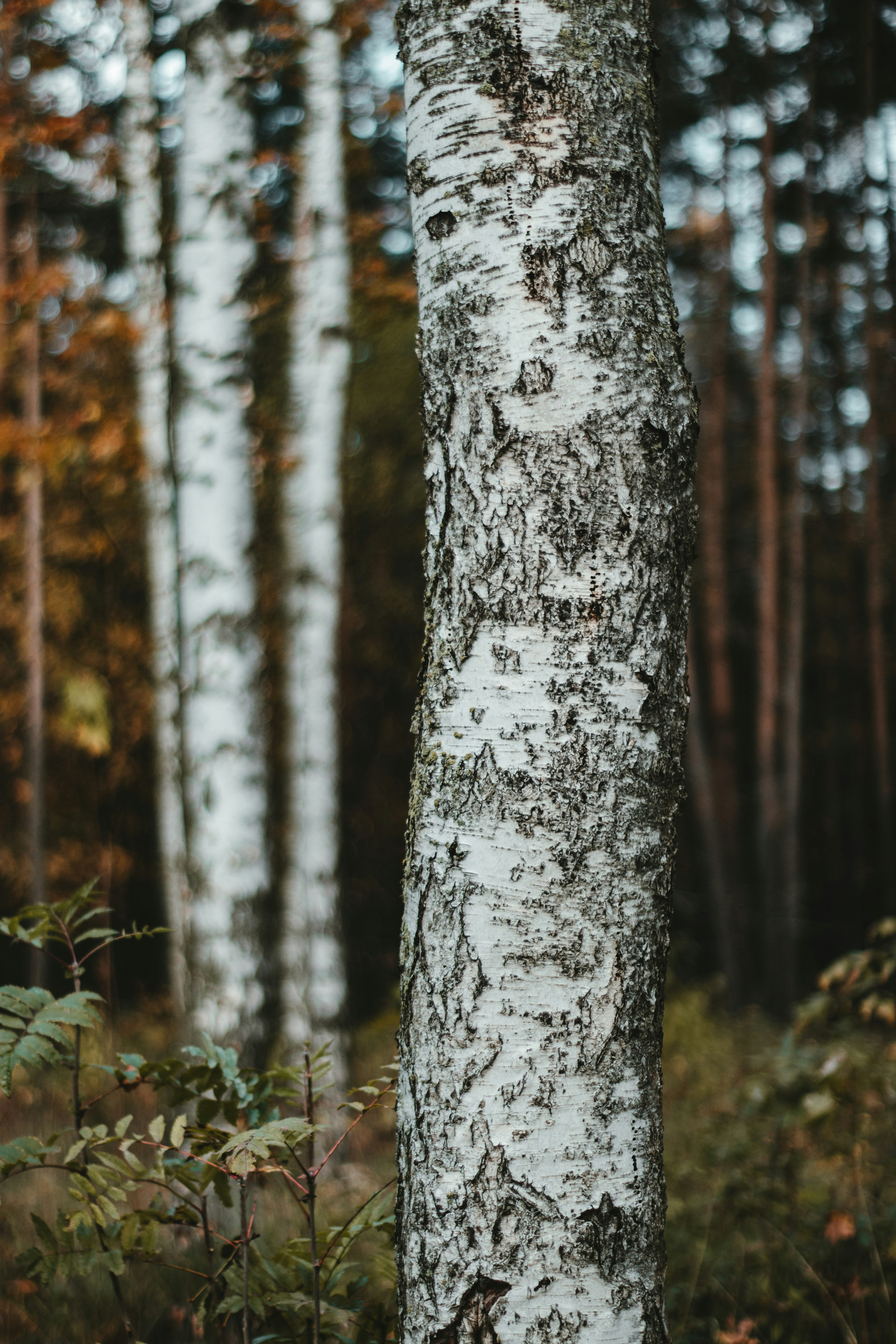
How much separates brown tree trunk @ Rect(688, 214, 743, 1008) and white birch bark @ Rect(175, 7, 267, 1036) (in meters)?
5.28

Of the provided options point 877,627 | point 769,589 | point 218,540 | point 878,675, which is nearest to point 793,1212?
point 218,540

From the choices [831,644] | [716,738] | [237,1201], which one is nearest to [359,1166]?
[237,1201]

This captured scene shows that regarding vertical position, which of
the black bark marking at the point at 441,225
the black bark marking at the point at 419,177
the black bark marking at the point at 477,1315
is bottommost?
the black bark marking at the point at 477,1315

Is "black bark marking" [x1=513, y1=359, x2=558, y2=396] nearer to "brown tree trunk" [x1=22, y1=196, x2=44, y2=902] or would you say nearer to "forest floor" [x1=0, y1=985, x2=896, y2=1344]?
→ "forest floor" [x1=0, y1=985, x2=896, y2=1344]

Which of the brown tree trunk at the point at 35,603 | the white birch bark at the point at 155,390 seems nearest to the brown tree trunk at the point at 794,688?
the white birch bark at the point at 155,390

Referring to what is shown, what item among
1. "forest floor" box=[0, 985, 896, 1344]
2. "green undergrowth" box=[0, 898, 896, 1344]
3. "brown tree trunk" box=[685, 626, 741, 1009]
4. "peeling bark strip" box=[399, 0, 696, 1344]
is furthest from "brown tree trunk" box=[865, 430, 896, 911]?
"peeling bark strip" box=[399, 0, 696, 1344]

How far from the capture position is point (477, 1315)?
1123mm

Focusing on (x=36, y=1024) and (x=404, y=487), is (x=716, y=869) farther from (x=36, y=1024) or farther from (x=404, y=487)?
(x=36, y=1024)

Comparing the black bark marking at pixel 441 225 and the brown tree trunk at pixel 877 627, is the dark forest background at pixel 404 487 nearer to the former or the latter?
the brown tree trunk at pixel 877 627

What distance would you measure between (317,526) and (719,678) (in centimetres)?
527

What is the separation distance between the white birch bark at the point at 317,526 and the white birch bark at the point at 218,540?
120cm

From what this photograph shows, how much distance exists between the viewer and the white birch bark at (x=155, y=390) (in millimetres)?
3695

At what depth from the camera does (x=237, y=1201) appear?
337 cm

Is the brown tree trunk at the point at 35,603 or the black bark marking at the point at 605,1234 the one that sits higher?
the brown tree trunk at the point at 35,603
